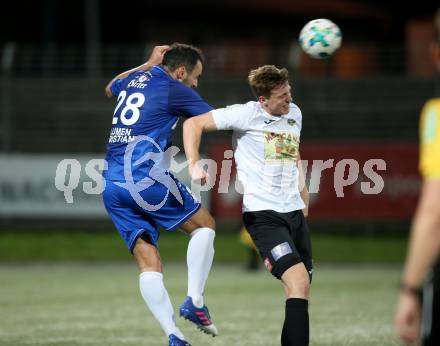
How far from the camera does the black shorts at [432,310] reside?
4527 mm

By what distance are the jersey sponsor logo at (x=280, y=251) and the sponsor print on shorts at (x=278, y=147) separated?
0.62 m

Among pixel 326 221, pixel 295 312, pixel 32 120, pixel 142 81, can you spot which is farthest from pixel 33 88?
pixel 295 312

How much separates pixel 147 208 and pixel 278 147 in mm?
1164

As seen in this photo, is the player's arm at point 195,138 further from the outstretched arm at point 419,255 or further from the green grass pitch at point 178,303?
the outstretched arm at point 419,255

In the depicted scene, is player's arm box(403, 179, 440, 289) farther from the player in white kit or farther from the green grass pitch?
the green grass pitch

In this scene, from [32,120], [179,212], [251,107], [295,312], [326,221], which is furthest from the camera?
[32,120]

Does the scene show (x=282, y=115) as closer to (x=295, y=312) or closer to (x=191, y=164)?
(x=191, y=164)

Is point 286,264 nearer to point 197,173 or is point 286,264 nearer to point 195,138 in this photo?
point 197,173

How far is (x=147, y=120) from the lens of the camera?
749 cm

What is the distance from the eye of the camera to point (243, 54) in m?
23.9

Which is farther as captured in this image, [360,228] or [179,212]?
[360,228]

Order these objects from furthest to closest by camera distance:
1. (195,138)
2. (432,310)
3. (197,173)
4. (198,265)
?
(198,265) < (195,138) < (197,173) < (432,310)

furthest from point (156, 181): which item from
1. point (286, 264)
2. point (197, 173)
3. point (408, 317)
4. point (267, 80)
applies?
point (408, 317)

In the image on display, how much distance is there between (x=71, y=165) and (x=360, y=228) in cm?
583
